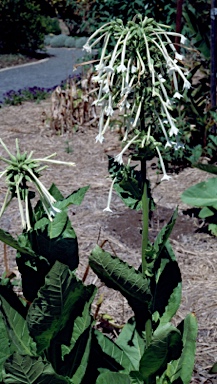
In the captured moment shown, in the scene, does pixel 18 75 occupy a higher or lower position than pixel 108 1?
lower

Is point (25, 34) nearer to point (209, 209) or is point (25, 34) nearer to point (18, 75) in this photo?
point (18, 75)

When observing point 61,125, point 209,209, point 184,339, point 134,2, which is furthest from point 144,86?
point 134,2

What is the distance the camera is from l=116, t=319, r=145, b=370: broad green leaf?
2.33 metres

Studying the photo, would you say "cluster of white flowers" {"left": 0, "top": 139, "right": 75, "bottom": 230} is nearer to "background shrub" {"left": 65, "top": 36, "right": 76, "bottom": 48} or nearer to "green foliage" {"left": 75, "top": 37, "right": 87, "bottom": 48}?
"green foliage" {"left": 75, "top": 37, "right": 87, "bottom": 48}

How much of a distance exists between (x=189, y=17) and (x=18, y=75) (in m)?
8.20

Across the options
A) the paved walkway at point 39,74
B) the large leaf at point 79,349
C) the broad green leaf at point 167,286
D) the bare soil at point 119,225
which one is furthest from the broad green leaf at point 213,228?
the paved walkway at point 39,74

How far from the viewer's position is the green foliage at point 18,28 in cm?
1677

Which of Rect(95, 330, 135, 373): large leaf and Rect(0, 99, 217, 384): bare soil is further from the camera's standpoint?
Rect(0, 99, 217, 384): bare soil

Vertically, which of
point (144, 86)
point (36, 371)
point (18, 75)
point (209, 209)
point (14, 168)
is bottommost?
point (18, 75)

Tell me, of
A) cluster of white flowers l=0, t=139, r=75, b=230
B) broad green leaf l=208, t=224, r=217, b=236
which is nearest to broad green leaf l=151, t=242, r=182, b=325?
cluster of white flowers l=0, t=139, r=75, b=230

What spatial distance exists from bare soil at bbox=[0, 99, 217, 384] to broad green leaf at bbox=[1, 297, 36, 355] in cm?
58

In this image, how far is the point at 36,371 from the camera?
1.80 meters

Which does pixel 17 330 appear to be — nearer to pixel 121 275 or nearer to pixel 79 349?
Answer: pixel 79 349

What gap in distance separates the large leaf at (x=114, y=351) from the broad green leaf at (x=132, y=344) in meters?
0.02
